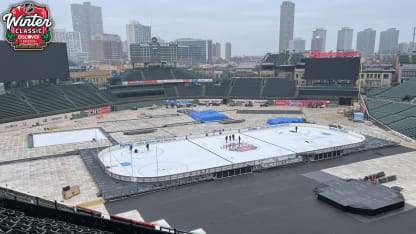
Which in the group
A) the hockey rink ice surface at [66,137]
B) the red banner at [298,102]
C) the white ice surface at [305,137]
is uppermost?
the red banner at [298,102]

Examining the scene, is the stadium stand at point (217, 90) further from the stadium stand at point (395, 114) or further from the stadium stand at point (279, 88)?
the stadium stand at point (395, 114)

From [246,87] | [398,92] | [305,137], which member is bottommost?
[305,137]

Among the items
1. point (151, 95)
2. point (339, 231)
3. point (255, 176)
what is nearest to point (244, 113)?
point (151, 95)

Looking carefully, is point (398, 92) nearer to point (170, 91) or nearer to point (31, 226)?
point (170, 91)

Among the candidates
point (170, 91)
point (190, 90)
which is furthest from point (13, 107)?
point (190, 90)

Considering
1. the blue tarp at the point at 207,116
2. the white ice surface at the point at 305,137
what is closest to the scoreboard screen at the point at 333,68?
the blue tarp at the point at 207,116


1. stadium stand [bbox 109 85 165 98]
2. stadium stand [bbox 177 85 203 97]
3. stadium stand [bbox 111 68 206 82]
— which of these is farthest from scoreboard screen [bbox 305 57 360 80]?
stadium stand [bbox 109 85 165 98]
